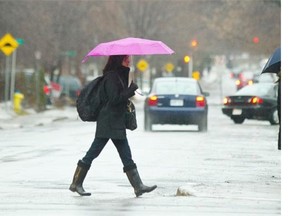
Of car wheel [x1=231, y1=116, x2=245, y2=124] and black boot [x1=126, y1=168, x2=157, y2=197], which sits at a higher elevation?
car wheel [x1=231, y1=116, x2=245, y2=124]

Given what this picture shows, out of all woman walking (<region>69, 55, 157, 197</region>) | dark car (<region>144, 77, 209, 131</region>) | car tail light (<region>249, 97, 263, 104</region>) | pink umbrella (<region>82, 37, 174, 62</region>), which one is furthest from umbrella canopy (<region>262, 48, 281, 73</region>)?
car tail light (<region>249, 97, 263, 104</region>)

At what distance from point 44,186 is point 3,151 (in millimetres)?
7928

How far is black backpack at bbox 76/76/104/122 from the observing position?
12.8m

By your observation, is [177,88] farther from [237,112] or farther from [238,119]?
[238,119]

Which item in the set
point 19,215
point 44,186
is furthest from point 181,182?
point 19,215

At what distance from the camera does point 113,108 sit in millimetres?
12734

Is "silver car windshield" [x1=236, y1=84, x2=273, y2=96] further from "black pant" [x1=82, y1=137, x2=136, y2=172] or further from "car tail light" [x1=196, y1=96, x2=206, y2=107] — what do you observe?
"black pant" [x1=82, y1=137, x2=136, y2=172]

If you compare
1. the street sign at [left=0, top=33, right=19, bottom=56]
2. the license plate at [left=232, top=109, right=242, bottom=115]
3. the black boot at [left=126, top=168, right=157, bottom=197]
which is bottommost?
the black boot at [left=126, top=168, right=157, bottom=197]

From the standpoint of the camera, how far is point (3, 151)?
21.9 metres

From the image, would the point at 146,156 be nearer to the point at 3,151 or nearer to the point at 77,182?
the point at 3,151

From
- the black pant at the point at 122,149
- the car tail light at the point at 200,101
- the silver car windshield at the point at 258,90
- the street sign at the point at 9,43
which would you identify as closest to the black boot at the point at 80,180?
the black pant at the point at 122,149

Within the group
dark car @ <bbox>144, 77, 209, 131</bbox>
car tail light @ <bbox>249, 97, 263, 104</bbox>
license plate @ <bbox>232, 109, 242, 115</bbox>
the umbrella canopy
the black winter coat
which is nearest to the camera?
the black winter coat

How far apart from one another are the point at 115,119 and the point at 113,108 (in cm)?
13

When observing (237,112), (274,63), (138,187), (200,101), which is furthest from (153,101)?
(138,187)
